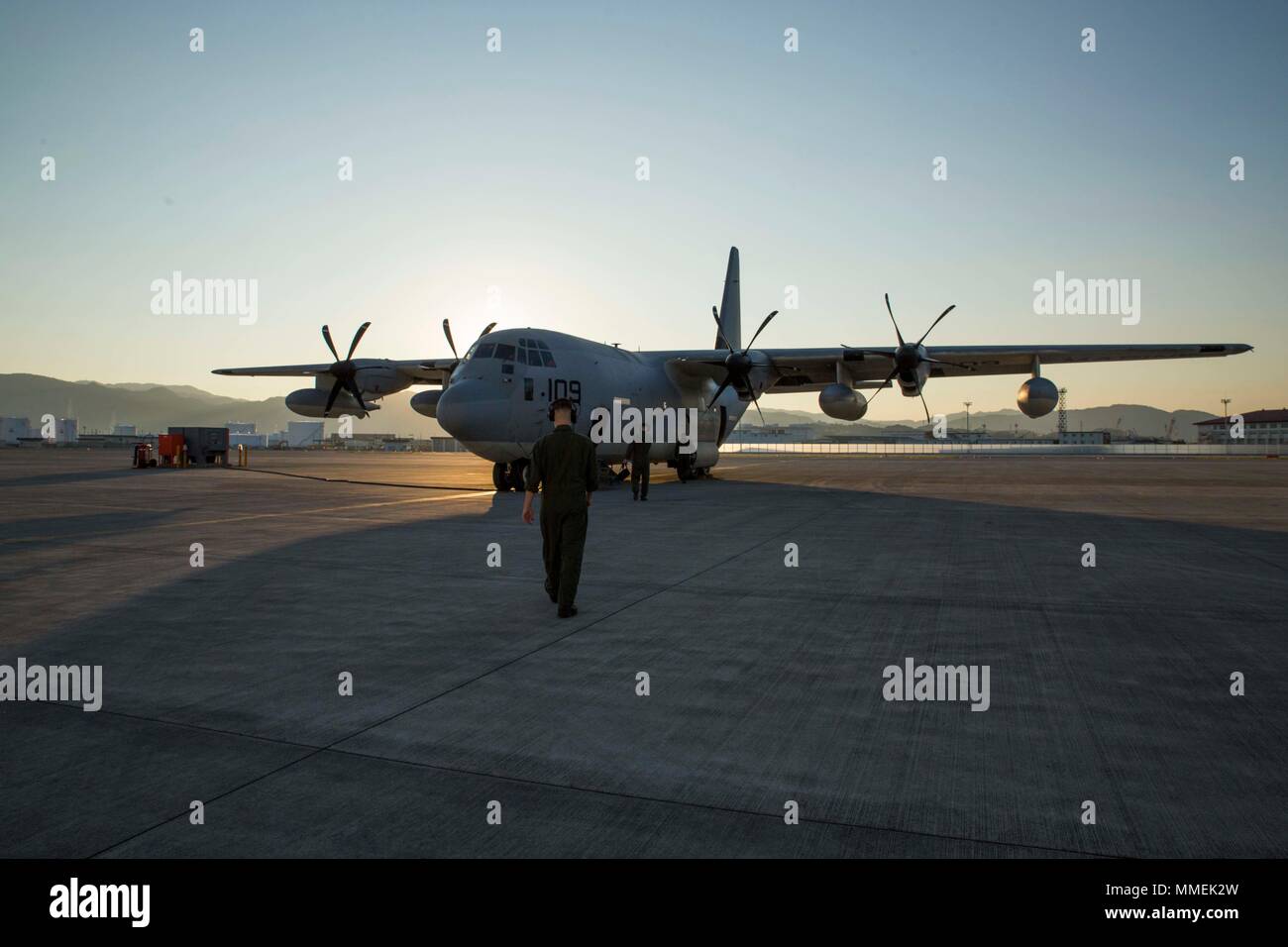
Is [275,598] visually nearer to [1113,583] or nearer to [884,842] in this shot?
[884,842]

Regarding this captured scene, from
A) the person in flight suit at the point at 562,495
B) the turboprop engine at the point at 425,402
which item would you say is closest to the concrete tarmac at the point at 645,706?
the person in flight suit at the point at 562,495

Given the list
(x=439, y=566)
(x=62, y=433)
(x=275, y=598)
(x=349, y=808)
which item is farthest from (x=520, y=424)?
(x=62, y=433)

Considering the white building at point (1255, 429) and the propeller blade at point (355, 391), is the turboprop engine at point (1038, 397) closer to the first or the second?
the propeller blade at point (355, 391)

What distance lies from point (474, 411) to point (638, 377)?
799 centimetres

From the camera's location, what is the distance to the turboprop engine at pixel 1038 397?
79.8 feet

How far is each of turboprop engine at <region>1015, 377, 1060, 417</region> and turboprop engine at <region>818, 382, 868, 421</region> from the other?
5.01 metres

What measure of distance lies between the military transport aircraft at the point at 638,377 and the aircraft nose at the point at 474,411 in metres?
0.03

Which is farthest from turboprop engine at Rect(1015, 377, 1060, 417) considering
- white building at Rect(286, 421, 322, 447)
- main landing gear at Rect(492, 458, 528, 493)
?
white building at Rect(286, 421, 322, 447)

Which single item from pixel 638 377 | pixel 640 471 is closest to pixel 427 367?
pixel 638 377

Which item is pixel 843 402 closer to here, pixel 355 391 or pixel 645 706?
pixel 355 391

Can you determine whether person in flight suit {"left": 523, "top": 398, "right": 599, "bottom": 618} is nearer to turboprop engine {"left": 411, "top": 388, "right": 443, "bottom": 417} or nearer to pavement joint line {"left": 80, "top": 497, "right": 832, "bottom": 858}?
pavement joint line {"left": 80, "top": 497, "right": 832, "bottom": 858}

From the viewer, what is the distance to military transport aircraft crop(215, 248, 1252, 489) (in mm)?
20266

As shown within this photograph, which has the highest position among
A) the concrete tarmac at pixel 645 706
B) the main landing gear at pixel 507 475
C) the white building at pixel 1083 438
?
the white building at pixel 1083 438
